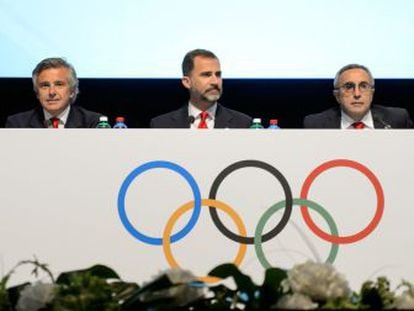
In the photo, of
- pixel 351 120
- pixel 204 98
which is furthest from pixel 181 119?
pixel 351 120

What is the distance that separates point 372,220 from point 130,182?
30.6 inches

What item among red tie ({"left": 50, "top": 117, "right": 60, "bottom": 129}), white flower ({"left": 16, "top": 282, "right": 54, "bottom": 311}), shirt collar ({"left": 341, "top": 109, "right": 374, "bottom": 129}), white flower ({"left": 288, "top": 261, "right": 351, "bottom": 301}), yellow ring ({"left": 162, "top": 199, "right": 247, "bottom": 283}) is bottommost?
yellow ring ({"left": 162, "top": 199, "right": 247, "bottom": 283})

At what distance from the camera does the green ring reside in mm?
Result: 2293

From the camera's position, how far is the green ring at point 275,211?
2293mm

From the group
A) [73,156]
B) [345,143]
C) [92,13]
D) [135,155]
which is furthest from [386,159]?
[92,13]

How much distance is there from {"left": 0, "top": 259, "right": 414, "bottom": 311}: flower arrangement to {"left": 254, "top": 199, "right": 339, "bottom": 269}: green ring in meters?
1.62

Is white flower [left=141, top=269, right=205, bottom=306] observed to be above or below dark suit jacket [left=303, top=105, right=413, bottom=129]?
below

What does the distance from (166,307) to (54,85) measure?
3595mm

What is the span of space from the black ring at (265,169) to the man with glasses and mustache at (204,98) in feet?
5.27

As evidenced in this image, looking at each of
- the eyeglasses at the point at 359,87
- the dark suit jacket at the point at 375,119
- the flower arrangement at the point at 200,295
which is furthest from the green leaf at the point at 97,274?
the eyeglasses at the point at 359,87

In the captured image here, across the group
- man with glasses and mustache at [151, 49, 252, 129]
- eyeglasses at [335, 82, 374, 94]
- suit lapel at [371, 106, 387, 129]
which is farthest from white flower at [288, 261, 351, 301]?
eyeglasses at [335, 82, 374, 94]

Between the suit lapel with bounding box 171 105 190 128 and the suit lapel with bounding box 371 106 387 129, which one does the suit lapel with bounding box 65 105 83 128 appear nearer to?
the suit lapel with bounding box 171 105 190 128

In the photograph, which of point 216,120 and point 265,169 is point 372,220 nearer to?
point 265,169

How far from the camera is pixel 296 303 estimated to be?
0.61 metres
